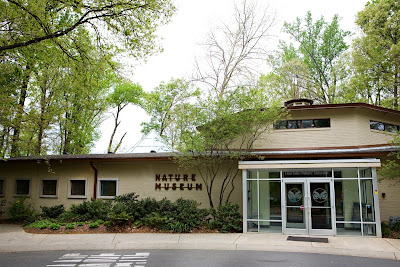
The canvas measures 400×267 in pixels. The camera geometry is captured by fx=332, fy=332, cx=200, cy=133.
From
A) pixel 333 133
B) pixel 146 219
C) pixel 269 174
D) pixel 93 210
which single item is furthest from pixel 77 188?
pixel 333 133

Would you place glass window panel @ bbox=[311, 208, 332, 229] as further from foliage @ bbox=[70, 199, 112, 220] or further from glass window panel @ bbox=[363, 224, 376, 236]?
foliage @ bbox=[70, 199, 112, 220]

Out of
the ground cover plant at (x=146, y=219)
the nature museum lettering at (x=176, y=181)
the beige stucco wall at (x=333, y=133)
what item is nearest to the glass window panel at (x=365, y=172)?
the beige stucco wall at (x=333, y=133)

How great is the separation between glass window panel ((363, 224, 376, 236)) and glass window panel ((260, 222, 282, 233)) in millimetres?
3177

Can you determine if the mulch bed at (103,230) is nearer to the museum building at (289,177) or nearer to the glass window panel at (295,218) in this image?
the museum building at (289,177)

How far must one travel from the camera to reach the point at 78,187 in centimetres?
1769

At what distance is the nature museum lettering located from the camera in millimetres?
16266

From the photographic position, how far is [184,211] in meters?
13.9

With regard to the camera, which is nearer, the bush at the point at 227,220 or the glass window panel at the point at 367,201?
the glass window panel at the point at 367,201

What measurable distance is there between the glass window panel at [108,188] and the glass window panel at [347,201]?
1056cm

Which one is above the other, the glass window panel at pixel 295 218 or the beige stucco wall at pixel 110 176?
the beige stucco wall at pixel 110 176

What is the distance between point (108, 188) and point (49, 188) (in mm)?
3617

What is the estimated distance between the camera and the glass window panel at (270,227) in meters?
13.6

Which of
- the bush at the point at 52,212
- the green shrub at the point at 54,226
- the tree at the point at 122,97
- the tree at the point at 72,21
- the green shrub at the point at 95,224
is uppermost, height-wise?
the tree at the point at 122,97

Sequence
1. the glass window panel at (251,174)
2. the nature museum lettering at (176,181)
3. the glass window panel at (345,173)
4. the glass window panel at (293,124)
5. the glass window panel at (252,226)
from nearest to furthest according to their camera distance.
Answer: the glass window panel at (345,173) < the glass window panel at (252,226) < the glass window panel at (251,174) < the nature museum lettering at (176,181) < the glass window panel at (293,124)
